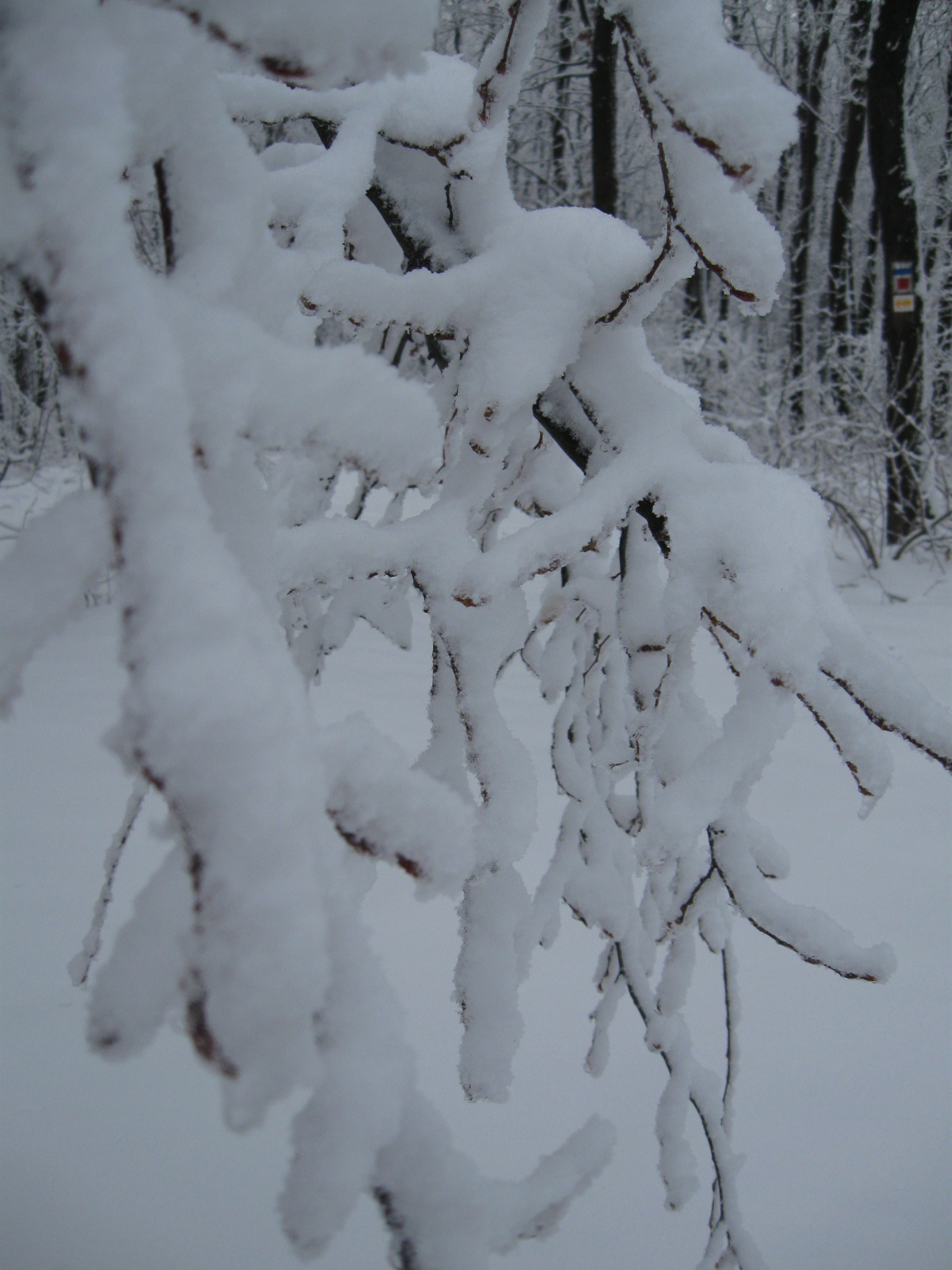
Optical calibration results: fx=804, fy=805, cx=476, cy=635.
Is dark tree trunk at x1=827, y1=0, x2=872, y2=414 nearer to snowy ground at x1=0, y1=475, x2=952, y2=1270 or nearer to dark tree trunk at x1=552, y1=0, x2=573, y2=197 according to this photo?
dark tree trunk at x1=552, y1=0, x2=573, y2=197

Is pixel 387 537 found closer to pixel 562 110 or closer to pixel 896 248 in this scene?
pixel 896 248

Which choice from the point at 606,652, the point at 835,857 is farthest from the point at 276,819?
the point at 835,857

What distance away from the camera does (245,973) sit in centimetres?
26

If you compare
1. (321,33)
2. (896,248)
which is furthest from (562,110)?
(321,33)

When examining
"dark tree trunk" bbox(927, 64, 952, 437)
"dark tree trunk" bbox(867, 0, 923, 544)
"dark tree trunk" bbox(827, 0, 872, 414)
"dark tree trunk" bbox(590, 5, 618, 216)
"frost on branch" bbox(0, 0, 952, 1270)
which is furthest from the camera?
"dark tree trunk" bbox(827, 0, 872, 414)

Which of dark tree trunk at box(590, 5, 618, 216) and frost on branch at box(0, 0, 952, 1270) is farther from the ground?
frost on branch at box(0, 0, 952, 1270)

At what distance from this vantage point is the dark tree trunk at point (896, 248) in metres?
5.28

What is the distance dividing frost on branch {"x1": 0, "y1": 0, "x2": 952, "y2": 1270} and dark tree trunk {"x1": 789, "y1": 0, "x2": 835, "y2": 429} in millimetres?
6058

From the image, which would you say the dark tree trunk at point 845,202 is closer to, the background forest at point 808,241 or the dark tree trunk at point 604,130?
the background forest at point 808,241

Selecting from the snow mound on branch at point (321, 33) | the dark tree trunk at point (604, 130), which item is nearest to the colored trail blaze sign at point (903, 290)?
the dark tree trunk at point (604, 130)

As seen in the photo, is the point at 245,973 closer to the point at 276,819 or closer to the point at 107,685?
the point at 276,819

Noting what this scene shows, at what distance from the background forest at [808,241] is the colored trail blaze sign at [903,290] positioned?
5cm

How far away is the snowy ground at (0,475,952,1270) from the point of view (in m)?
1.19

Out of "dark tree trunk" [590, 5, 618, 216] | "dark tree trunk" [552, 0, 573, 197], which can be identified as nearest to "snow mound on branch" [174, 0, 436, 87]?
"dark tree trunk" [590, 5, 618, 216]
